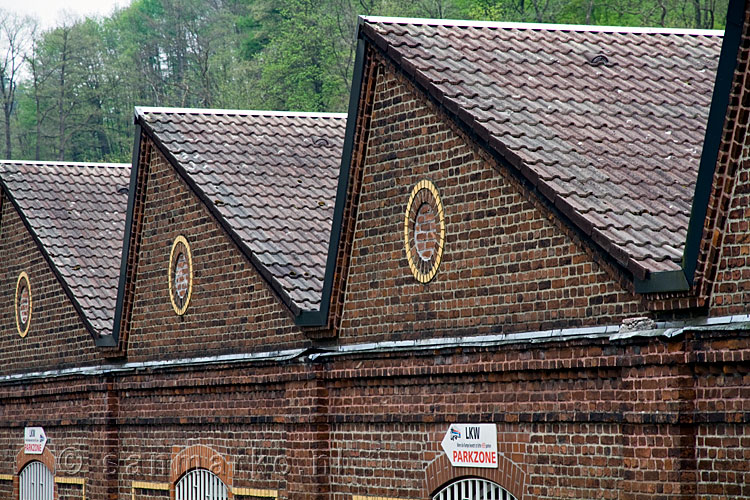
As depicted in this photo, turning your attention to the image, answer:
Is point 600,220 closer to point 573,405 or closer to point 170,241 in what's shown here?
point 573,405

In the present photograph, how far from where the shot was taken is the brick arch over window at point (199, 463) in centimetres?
1562

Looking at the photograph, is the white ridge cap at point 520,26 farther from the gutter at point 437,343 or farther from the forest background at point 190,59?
the forest background at point 190,59

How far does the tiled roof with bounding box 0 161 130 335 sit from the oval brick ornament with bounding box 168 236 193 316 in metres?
2.59

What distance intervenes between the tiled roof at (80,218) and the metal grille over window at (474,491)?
8.95 m

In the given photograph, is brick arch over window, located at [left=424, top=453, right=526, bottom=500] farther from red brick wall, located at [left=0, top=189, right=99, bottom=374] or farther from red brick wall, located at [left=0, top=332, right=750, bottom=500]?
red brick wall, located at [left=0, top=189, right=99, bottom=374]

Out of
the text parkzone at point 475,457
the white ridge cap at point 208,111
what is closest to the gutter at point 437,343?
the text parkzone at point 475,457

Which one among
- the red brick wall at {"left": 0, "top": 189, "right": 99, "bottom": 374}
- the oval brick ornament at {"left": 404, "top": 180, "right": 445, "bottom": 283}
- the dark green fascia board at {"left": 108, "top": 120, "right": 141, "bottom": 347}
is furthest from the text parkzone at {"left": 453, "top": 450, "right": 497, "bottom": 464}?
the red brick wall at {"left": 0, "top": 189, "right": 99, "bottom": 374}

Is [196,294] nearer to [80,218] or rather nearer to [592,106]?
[80,218]

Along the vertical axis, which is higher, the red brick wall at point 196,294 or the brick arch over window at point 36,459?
the red brick wall at point 196,294

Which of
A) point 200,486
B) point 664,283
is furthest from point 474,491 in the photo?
point 200,486

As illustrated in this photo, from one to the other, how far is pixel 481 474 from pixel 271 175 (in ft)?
22.7

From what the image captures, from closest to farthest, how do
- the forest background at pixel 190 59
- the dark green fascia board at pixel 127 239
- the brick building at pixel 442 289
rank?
1. the brick building at pixel 442 289
2. the dark green fascia board at pixel 127 239
3. the forest background at pixel 190 59

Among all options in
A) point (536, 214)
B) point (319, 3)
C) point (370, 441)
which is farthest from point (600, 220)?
point (319, 3)

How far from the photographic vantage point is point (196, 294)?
16.3 metres
